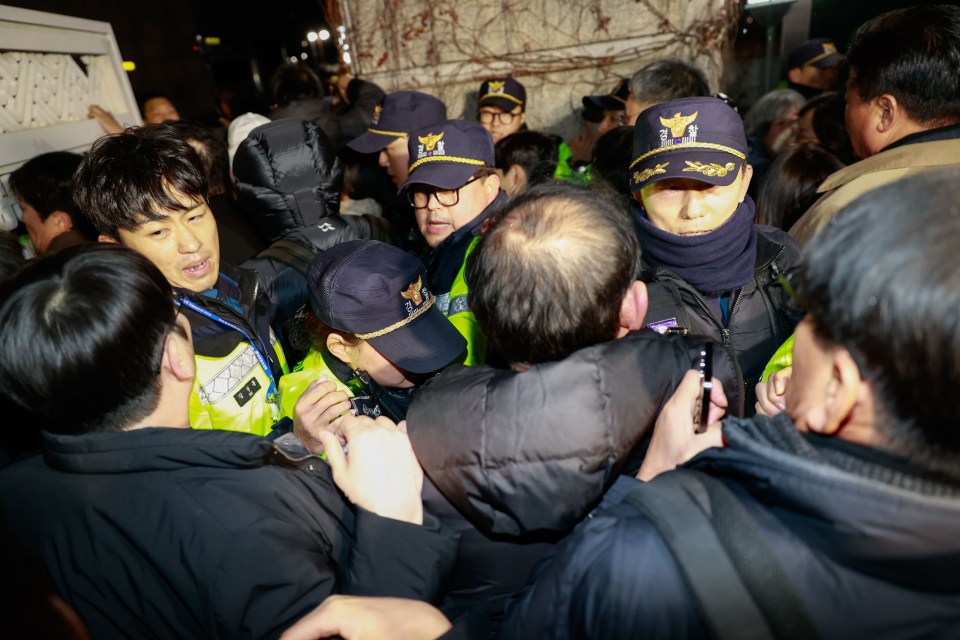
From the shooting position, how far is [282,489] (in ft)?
3.77

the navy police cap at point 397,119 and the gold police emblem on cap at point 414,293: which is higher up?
the navy police cap at point 397,119

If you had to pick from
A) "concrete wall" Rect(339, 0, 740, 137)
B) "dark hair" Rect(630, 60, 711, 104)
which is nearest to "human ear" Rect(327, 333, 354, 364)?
"dark hair" Rect(630, 60, 711, 104)

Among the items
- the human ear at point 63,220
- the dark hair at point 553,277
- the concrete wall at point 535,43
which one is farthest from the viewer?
the concrete wall at point 535,43

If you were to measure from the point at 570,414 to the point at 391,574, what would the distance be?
0.50m

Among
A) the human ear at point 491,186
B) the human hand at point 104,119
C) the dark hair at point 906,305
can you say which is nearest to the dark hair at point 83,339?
the dark hair at point 906,305

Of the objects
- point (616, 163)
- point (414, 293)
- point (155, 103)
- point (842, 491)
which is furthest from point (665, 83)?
point (155, 103)

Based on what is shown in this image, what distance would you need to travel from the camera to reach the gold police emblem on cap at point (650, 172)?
1922mm

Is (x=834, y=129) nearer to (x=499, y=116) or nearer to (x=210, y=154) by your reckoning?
(x=499, y=116)

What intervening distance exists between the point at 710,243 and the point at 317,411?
56.3 inches

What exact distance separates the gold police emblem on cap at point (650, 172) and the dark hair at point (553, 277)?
837 millimetres

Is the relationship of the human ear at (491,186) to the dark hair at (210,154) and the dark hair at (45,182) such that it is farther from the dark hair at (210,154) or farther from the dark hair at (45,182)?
the dark hair at (45,182)

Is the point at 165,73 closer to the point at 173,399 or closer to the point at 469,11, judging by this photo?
the point at 469,11

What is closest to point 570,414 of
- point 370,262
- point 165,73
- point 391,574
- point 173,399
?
point 391,574

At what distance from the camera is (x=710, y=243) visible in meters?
1.84
